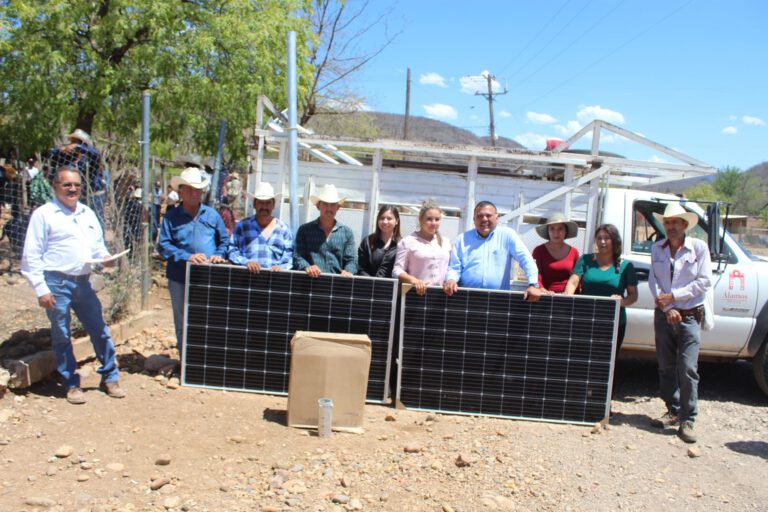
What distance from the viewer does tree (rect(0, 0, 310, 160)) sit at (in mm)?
10453

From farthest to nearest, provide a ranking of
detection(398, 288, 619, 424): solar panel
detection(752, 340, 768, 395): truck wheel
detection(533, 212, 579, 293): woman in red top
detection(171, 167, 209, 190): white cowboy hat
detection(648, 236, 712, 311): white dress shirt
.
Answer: detection(752, 340, 768, 395): truck wheel
detection(533, 212, 579, 293): woman in red top
detection(171, 167, 209, 190): white cowboy hat
detection(398, 288, 619, 424): solar panel
detection(648, 236, 712, 311): white dress shirt

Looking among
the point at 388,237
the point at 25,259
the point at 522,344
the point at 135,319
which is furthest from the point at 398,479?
the point at 135,319

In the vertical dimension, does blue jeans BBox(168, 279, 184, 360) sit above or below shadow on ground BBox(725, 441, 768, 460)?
above

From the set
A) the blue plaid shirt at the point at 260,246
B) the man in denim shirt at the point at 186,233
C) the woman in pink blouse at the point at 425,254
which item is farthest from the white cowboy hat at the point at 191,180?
the woman in pink blouse at the point at 425,254

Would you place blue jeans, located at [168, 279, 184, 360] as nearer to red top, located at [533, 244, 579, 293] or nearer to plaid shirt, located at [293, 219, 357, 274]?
plaid shirt, located at [293, 219, 357, 274]

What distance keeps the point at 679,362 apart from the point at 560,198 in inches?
87.6

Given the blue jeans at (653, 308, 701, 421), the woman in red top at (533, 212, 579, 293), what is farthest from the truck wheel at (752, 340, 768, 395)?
the woman in red top at (533, 212, 579, 293)

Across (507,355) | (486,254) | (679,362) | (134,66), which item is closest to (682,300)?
(679,362)

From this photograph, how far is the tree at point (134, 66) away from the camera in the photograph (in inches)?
412

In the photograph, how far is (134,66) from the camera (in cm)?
1096

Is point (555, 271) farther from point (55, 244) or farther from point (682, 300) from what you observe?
point (55, 244)

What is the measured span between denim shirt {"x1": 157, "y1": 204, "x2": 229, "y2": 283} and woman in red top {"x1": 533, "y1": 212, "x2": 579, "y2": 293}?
3.10m

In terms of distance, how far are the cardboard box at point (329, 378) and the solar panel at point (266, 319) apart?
23.9 inches

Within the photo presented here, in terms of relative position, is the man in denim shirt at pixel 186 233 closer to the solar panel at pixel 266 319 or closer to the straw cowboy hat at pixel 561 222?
the solar panel at pixel 266 319
